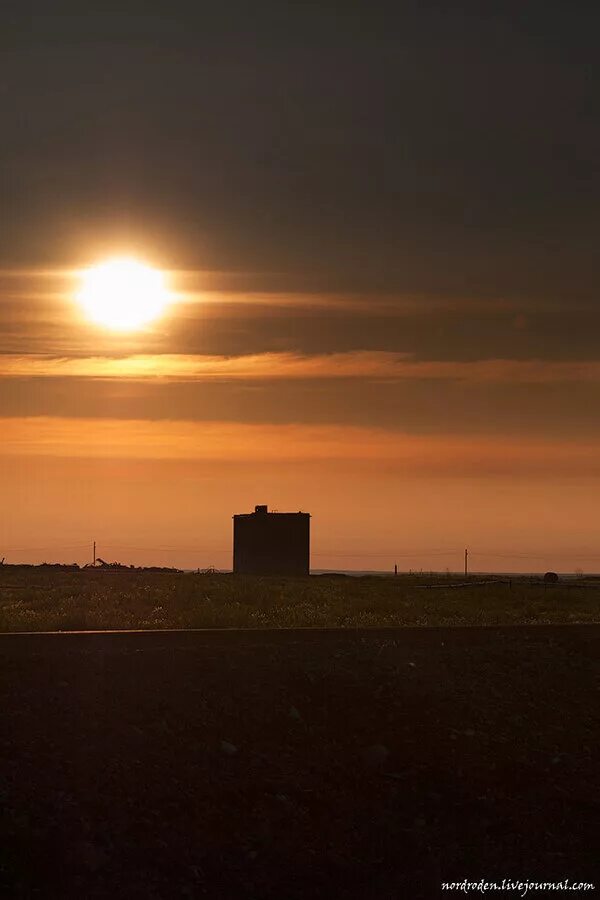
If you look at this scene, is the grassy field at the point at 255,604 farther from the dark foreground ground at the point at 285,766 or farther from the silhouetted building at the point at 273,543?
the silhouetted building at the point at 273,543

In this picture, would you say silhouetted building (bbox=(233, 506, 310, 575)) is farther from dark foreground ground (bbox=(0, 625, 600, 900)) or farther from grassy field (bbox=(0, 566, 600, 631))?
dark foreground ground (bbox=(0, 625, 600, 900))

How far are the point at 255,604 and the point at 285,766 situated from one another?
20341mm

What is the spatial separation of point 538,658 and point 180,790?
23.2 feet

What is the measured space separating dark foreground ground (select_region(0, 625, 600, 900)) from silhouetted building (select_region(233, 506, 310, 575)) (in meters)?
56.8

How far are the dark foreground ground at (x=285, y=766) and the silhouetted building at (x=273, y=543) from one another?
56.8 m

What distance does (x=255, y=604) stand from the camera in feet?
109

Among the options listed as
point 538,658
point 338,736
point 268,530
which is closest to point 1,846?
point 338,736

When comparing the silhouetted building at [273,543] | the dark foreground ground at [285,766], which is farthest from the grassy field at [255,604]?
the silhouetted building at [273,543]

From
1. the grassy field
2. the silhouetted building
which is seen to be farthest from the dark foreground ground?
the silhouetted building

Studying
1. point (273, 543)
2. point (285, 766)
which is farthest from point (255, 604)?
point (273, 543)

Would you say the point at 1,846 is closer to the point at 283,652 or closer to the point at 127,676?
the point at 127,676

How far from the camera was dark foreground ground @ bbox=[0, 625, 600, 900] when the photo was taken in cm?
1120

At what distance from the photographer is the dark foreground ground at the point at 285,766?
36.8 feet

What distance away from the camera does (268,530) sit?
2936 inches
